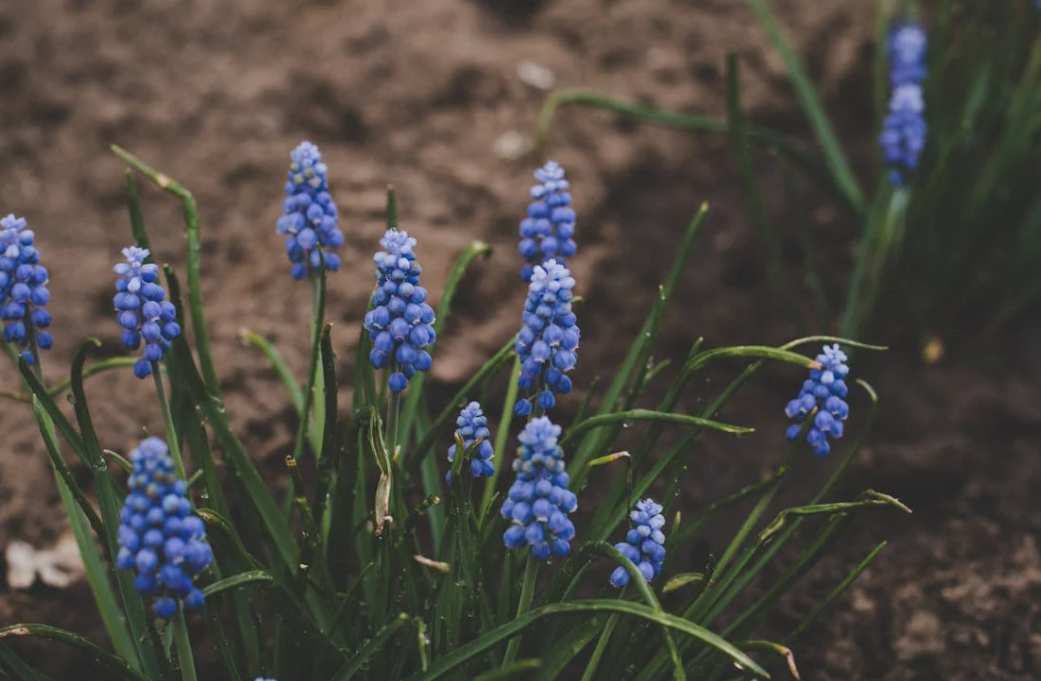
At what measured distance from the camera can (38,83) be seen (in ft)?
18.0

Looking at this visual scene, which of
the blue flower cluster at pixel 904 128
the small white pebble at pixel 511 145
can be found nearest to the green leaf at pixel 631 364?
the blue flower cluster at pixel 904 128

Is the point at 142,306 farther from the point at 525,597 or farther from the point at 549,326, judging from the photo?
the point at 525,597

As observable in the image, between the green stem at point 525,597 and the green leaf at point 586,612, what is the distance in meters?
0.09

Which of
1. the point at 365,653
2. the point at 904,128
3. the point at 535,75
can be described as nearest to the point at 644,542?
the point at 365,653

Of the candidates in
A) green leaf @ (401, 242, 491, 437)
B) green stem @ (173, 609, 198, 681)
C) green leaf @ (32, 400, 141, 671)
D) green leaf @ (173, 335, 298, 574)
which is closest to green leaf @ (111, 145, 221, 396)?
green leaf @ (173, 335, 298, 574)

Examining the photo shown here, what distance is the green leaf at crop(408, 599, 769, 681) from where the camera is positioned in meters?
2.31

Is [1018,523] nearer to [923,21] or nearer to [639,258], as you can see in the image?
[639,258]

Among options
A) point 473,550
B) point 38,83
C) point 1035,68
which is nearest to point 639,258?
point 1035,68

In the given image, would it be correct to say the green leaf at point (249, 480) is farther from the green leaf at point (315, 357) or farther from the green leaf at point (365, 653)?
the green leaf at point (365, 653)

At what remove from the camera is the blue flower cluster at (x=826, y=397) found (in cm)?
266

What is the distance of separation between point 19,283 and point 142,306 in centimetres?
34

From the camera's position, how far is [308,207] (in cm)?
290

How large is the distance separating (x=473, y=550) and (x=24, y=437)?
217 centimetres

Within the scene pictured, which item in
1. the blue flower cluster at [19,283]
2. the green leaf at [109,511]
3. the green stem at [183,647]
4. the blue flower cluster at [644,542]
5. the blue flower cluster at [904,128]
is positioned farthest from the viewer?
the blue flower cluster at [904,128]
